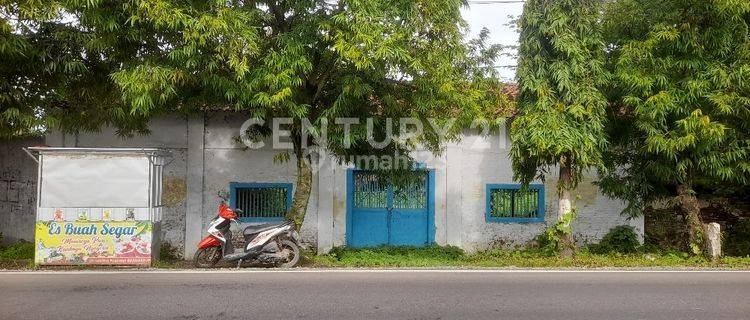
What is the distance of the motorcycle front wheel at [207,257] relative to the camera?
9297mm

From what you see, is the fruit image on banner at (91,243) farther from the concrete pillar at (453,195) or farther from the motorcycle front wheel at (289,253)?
the concrete pillar at (453,195)

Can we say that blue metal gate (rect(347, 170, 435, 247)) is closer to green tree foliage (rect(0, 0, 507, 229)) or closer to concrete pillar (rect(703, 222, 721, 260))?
green tree foliage (rect(0, 0, 507, 229))

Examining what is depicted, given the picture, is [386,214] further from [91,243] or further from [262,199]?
[91,243]

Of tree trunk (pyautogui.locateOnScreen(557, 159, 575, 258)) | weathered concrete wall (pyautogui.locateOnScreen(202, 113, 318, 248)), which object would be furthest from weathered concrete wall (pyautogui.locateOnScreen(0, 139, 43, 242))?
tree trunk (pyautogui.locateOnScreen(557, 159, 575, 258))

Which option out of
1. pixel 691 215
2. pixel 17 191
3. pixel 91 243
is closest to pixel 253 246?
pixel 91 243

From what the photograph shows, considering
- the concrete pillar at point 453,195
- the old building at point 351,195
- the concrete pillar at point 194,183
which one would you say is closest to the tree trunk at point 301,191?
the old building at point 351,195

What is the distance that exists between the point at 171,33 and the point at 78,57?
1.95 meters

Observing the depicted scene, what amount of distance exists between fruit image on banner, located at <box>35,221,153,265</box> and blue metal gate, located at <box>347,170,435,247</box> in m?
4.93

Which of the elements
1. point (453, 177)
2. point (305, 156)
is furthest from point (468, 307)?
point (453, 177)

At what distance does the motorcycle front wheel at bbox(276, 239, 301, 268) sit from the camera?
917cm

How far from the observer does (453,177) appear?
12758mm

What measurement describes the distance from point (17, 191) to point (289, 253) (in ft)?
25.6

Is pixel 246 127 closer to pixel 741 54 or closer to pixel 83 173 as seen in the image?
pixel 83 173

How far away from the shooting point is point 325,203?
490 inches
